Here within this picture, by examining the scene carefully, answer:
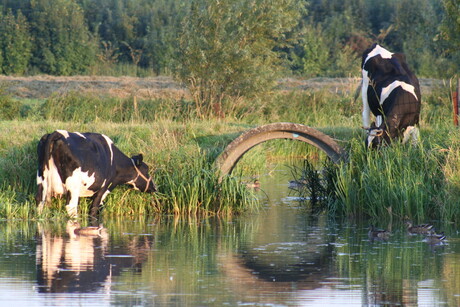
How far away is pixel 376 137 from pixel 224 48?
37.1 ft

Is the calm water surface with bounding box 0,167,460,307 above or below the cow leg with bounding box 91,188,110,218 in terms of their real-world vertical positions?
below

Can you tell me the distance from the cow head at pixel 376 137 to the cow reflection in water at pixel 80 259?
4.69 metres

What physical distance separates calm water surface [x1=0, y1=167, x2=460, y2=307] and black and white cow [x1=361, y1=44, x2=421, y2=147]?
2140 mm

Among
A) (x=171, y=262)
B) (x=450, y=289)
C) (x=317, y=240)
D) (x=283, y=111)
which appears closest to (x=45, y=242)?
(x=171, y=262)

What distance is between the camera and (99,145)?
1483 cm

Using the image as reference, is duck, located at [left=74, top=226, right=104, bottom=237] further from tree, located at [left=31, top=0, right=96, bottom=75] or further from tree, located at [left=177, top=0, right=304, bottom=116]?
tree, located at [left=31, top=0, right=96, bottom=75]

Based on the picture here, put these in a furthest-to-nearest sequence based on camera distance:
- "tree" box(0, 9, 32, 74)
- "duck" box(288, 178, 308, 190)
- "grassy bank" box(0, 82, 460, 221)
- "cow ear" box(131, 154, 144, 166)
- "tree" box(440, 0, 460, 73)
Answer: "tree" box(0, 9, 32, 74)
"tree" box(440, 0, 460, 73)
"duck" box(288, 178, 308, 190)
"cow ear" box(131, 154, 144, 166)
"grassy bank" box(0, 82, 460, 221)

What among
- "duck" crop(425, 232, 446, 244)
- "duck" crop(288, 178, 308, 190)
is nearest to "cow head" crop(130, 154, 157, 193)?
"duck" crop(288, 178, 308, 190)

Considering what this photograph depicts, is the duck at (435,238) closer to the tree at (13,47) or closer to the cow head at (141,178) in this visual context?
the cow head at (141,178)

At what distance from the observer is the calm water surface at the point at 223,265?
30.6ft

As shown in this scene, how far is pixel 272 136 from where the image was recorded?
16688 millimetres

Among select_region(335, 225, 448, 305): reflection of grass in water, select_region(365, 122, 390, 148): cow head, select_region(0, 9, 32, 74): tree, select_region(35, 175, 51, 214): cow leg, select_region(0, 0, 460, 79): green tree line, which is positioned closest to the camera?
select_region(335, 225, 448, 305): reflection of grass in water

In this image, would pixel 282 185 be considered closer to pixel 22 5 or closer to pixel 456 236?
pixel 456 236

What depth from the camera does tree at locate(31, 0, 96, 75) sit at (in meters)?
52.8
